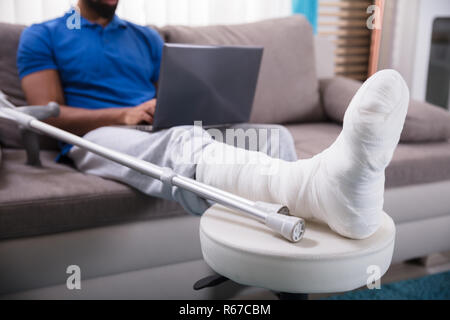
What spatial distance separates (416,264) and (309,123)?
2.18ft

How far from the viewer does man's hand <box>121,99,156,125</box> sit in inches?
44.6

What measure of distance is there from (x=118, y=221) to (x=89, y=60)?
1.88 ft

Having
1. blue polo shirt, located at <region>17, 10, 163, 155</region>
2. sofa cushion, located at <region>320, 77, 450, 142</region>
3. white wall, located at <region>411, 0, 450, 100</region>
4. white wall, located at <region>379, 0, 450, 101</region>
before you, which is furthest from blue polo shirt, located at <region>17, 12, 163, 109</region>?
white wall, located at <region>411, 0, 450, 100</region>

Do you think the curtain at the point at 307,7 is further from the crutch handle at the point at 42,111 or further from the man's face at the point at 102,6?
the crutch handle at the point at 42,111

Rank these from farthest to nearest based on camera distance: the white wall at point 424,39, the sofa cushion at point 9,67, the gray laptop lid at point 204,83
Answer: the white wall at point 424,39 < the sofa cushion at point 9,67 < the gray laptop lid at point 204,83

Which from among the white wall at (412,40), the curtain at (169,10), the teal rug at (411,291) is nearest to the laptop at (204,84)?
the teal rug at (411,291)

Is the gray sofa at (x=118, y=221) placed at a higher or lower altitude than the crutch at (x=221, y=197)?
lower

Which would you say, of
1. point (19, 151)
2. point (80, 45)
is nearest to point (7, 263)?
point (19, 151)

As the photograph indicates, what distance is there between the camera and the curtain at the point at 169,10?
5.77 feet

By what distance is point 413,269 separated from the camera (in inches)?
57.6

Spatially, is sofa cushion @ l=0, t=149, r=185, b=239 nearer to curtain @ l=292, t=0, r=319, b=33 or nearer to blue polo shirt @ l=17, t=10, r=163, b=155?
blue polo shirt @ l=17, t=10, r=163, b=155

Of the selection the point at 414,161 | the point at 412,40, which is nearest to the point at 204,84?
the point at 414,161

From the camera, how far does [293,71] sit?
171 cm

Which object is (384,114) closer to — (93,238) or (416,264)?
(93,238)
